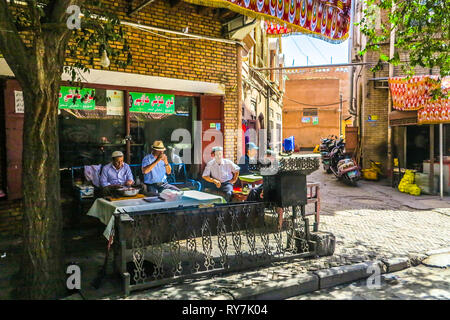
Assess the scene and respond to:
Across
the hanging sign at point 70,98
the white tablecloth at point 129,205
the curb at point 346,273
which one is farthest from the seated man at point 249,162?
the curb at point 346,273

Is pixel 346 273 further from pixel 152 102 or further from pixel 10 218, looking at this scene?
pixel 10 218

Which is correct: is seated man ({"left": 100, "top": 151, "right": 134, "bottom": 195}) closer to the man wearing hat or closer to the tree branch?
the man wearing hat

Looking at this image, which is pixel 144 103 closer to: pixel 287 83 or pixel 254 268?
pixel 254 268

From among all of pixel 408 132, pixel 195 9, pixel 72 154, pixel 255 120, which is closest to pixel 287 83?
pixel 255 120

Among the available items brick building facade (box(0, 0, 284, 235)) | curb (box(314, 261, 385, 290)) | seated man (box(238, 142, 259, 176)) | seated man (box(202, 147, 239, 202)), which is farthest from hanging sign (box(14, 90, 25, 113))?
curb (box(314, 261, 385, 290))

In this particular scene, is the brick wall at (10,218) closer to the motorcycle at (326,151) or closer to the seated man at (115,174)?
the seated man at (115,174)

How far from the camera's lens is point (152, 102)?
817 centimetres

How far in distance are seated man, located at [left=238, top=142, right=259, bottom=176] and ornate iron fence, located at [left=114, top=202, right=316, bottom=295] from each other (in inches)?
136

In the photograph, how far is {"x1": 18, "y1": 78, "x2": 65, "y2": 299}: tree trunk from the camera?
387 cm

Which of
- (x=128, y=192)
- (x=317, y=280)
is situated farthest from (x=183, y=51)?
(x=317, y=280)

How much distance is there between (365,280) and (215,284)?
6.91ft

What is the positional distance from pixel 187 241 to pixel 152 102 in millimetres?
4278

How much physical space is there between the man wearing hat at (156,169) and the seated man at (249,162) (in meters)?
2.37

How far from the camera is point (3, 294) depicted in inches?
161
